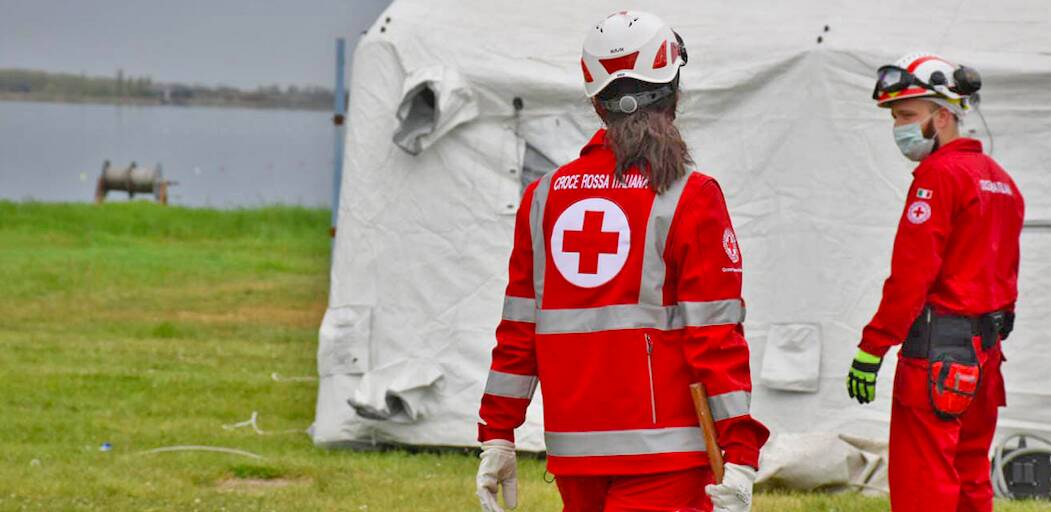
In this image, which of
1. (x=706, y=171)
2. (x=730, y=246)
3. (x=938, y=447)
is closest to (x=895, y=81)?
(x=938, y=447)

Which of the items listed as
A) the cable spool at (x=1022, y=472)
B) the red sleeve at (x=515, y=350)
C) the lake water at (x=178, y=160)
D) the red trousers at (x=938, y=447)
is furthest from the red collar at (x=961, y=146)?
the lake water at (x=178, y=160)

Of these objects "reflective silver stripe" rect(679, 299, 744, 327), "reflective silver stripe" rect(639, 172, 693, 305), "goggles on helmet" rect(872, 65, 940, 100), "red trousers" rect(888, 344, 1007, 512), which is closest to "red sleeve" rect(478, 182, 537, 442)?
"reflective silver stripe" rect(639, 172, 693, 305)

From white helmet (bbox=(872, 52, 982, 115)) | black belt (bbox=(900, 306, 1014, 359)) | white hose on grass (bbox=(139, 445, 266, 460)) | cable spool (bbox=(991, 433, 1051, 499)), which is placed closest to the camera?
black belt (bbox=(900, 306, 1014, 359))

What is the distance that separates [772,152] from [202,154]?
6215 cm

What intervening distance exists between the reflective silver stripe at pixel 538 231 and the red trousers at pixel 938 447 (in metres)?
1.86

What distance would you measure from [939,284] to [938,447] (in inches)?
20.6

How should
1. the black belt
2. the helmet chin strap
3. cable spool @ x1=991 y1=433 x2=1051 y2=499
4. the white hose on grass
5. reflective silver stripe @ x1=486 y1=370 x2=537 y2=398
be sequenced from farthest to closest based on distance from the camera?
the white hose on grass → cable spool @ x1=991 y1=433 x2=1051 y2=499 → the black belt → reflective silver stripe @ x1=486 y1=370 x2=537 y2=398 → the helmet chin strap

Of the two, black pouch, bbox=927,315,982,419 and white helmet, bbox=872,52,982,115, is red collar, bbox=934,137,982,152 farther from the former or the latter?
black pouch, bbox=927,315,982,419

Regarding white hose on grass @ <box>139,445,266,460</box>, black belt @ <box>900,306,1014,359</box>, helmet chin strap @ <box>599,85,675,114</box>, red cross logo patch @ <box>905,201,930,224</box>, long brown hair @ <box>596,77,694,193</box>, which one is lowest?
white hose on grass @ <box>139,445,266,460</box>

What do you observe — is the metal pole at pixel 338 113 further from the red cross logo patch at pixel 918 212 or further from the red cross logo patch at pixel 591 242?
the red cross logo patch at pixel 591 242

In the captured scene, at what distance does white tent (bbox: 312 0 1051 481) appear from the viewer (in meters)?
7.63

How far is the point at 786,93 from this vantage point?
7.80 meters

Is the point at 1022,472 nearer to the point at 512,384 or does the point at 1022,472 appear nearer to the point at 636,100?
the point at 512,384

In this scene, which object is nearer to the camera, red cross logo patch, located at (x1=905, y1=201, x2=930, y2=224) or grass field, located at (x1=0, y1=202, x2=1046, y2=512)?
red cross logo patch, located at (x1=905, y1=201, x2=930, y2=224)
